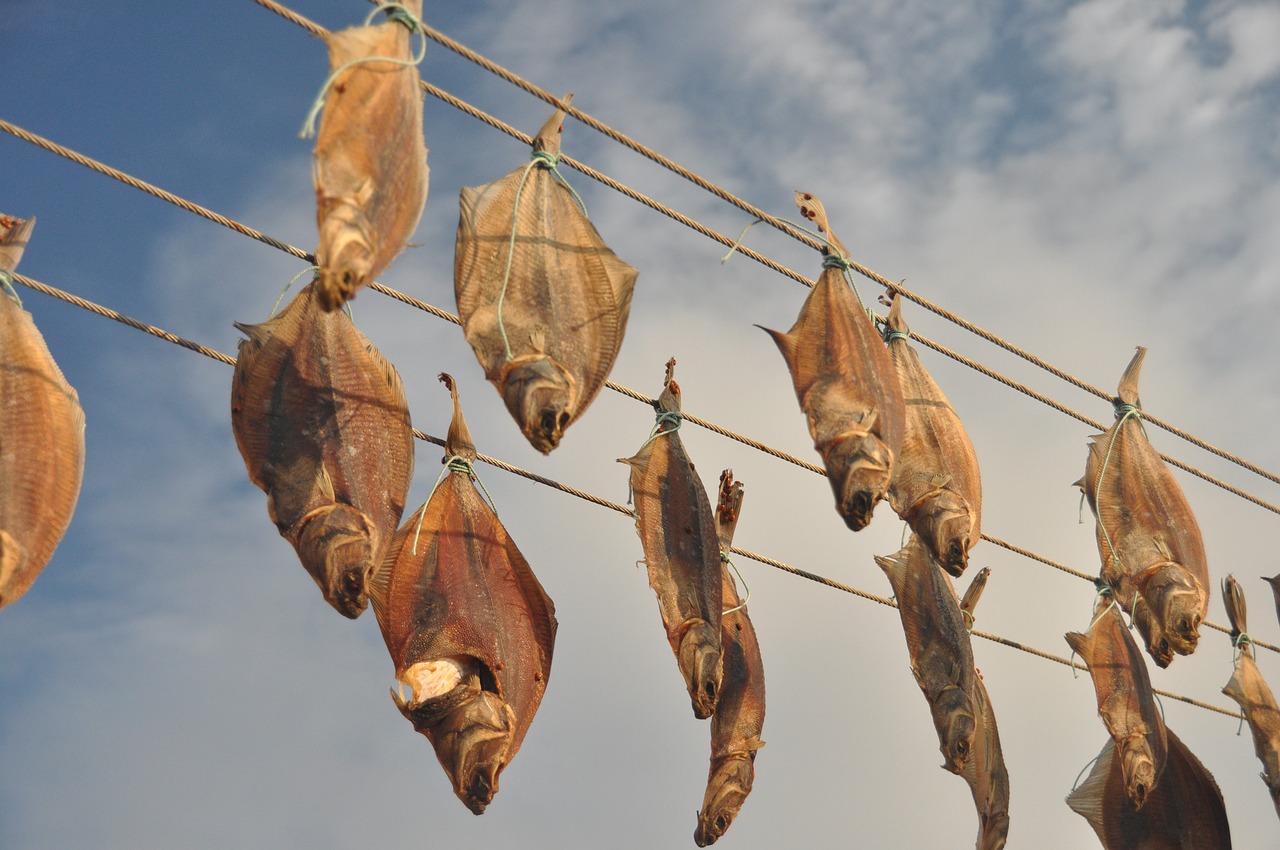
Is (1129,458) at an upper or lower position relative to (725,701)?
upper

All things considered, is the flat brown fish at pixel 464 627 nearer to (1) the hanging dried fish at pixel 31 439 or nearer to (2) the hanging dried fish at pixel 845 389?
(1) the hanging dried fish at pixel 31 439

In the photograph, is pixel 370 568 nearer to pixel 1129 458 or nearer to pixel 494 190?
pixel 494 190

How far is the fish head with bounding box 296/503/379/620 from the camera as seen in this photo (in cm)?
447

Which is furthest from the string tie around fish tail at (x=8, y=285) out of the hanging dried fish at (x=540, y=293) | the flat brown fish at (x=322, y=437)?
the hanging dried fish at (x=540, y=293)

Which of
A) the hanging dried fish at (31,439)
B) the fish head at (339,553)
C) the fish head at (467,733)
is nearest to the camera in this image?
the hanging dried fish at (31,439)

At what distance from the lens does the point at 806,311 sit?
5.52m

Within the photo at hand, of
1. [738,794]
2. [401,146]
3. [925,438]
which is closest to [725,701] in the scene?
[738,794]

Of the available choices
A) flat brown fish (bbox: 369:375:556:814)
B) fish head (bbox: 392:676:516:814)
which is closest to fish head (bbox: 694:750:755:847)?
flat brown fish (bbox: 369:375:556:814)

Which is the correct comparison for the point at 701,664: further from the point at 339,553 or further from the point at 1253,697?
the point at 1253,697

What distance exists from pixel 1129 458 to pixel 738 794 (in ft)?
8.16

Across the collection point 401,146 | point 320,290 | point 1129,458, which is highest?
point 1129,458

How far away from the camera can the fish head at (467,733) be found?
477 cm

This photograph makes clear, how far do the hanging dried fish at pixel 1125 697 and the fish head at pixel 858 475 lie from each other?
2302 millimetres

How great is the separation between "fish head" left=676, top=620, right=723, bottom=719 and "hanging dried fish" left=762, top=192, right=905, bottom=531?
0.69 m
